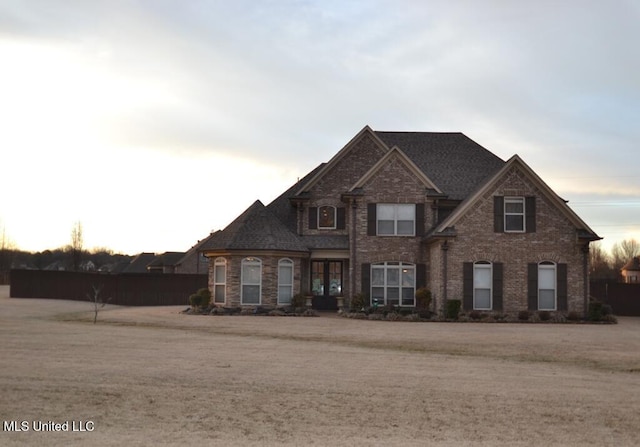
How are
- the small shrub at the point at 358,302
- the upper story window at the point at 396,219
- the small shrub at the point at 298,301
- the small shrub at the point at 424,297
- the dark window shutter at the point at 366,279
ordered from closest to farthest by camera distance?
1. the small shrub at the point at 424,297
2. the small shrub at the point at 358,302
3. the small shrub at the point at 298,301
4. the dark window shutter at the point at 366,279
5. the upper story window at the point at 396,219

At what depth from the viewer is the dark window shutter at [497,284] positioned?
34500 millimetres

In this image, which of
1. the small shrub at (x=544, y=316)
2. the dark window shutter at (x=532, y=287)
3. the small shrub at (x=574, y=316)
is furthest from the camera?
the dark window shutter at (x=532, y=287)

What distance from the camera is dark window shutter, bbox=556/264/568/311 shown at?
3459cm

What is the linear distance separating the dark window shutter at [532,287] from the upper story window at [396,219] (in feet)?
19.8

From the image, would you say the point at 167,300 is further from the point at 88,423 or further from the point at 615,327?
the point at 88,423

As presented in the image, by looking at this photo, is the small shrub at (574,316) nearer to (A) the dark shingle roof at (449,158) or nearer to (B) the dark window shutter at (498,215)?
(B) the dark window shutter at (498,215)

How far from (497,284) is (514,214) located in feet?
10.7

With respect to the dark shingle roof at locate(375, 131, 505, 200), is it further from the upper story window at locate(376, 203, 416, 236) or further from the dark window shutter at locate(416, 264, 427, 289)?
the dark window shutter at locate(416, 264, 427, 289)

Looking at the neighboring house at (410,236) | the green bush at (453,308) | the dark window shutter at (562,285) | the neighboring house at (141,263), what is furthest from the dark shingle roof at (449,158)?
the neighboring house at (141,263)

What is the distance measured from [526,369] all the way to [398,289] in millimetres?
19588

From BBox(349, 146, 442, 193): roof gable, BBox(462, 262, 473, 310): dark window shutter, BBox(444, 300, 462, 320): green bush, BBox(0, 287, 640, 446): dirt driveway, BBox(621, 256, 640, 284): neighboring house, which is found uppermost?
BBox(349, 146, 442, 193): roof gable

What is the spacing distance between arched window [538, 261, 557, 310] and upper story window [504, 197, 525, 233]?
1.98 meters

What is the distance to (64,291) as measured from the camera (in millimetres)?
49281

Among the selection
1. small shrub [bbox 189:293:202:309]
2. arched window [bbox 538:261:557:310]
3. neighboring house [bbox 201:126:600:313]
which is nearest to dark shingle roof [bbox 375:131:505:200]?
neighboring house [bbox 201:126:600:313]
